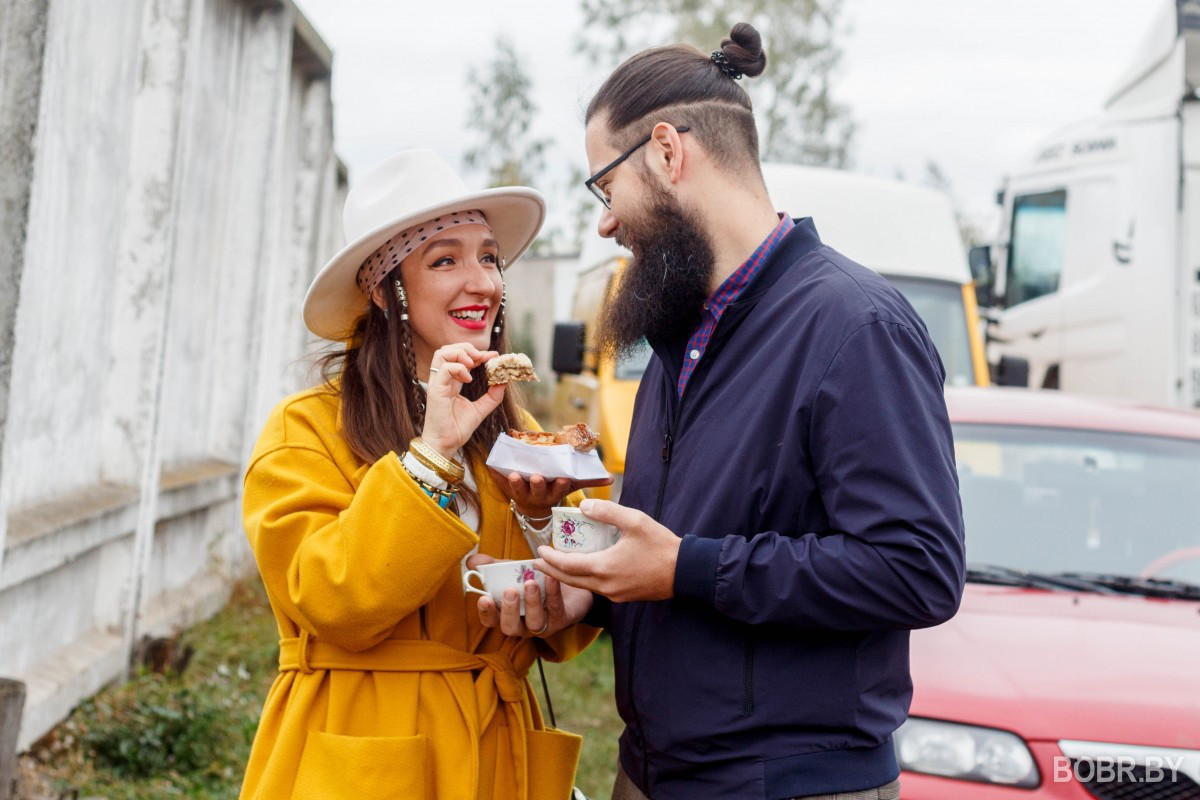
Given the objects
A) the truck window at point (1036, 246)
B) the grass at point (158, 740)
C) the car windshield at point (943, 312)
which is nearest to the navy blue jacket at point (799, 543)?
the grass at point (158, 740)

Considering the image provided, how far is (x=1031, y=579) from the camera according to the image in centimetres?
425

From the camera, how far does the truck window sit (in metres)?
10.7

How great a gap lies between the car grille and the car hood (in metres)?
0.09

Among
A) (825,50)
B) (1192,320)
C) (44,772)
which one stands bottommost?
(44,772)

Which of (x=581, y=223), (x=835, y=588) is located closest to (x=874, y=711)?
(x=835, y=588)

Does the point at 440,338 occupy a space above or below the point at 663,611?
above

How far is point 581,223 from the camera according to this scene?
34.8 metres

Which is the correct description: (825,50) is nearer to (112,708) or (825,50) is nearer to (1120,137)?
(1120,137)

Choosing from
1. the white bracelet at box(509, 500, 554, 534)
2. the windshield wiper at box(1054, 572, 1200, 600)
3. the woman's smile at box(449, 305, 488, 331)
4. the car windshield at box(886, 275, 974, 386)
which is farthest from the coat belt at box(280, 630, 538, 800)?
the car windshield at box(886, 275, 974, 386)

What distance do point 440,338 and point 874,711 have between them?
4.06ft

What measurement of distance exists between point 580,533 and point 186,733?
335cm

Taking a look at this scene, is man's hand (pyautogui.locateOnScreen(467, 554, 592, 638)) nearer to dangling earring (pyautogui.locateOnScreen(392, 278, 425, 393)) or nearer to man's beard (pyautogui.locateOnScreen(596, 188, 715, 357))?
dangling earring (pyautogui.locateOnScreen(392, 278, 425, 393))

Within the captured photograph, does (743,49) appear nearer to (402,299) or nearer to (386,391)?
(402,299)

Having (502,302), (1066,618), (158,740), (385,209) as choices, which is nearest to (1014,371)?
(1066,618)
